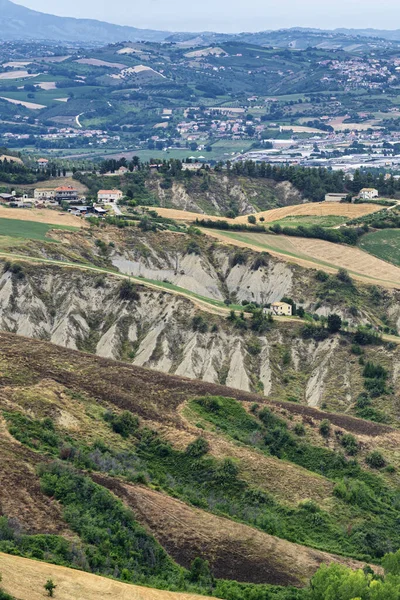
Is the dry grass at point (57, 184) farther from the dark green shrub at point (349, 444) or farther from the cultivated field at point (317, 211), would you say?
the dark green shrub at point (349, 444)

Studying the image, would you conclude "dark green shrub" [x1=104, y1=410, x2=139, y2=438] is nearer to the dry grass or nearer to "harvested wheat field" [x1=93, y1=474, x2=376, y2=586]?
"harvested wheat field" [x1=93, y1=474, x2=376, y2=586]

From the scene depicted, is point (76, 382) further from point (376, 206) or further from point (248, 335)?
point (376, 206)

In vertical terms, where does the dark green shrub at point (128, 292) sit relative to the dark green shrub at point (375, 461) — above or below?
above

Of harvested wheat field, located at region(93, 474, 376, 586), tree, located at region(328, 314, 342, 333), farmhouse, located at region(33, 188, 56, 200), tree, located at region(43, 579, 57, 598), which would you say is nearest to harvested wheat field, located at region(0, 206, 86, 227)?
farmhouse, located at region(33, 188, 56, 200)

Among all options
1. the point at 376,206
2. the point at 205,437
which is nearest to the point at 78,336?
the point at 205,437

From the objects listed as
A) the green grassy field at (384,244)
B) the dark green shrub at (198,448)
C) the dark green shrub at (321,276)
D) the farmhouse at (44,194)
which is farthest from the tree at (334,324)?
the farmhouse at (44,194)
